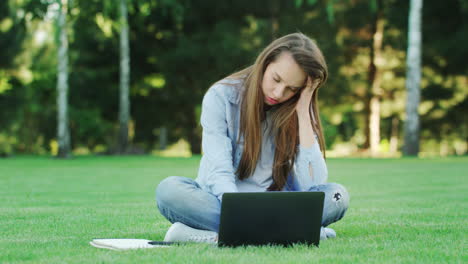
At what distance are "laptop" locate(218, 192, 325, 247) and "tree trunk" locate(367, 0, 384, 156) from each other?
25212 millimetres

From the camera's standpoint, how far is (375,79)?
29.4 m

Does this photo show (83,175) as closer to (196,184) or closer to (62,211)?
(62,211)

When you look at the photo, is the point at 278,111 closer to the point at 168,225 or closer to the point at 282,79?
the point at 282,79

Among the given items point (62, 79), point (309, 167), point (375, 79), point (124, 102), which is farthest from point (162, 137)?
point (309, 167)

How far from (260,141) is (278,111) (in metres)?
0.25

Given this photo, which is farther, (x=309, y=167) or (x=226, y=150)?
(x=309, y=167)

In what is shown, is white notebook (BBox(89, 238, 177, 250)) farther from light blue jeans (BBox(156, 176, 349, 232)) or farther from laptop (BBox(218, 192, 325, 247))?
laptop (BBox(218, 192, 325, 247))

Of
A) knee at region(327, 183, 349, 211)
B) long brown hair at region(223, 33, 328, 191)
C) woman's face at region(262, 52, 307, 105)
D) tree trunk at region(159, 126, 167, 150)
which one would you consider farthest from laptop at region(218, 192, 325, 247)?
tree trunk at region(159, 126, 167, 150)

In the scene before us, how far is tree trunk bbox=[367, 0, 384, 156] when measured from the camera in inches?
1125

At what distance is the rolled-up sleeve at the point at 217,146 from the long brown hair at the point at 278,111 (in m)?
0.14

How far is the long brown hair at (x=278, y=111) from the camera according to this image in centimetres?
398

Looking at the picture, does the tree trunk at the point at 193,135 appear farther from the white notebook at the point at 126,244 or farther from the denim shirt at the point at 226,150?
the white notebook at the point at 126,244

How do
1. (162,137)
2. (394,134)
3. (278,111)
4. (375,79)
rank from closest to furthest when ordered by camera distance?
(278,111) < (375,79) < (394,134) < (162,137)

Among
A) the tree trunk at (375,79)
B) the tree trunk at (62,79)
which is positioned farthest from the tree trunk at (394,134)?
the tree trunk at (62,79)
